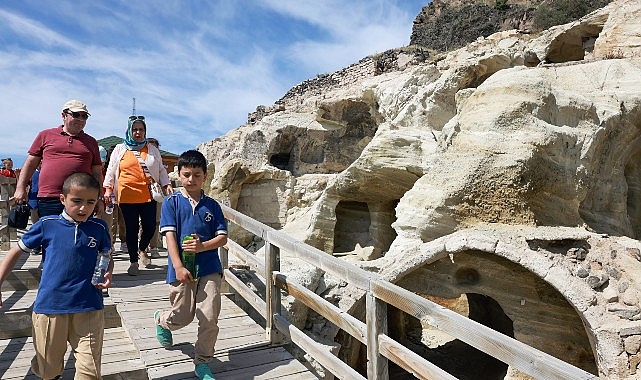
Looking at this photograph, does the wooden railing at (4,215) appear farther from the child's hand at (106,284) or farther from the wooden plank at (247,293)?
the child's hand at (106,284)

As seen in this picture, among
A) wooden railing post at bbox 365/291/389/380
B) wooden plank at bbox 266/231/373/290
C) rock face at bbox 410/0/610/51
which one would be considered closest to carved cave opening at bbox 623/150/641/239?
wooden plank at bbox 266/231/373/290

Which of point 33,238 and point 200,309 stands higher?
point 33,238

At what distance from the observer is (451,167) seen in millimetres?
5934

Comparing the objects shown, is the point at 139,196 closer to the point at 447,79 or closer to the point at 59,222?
the point at 59,222

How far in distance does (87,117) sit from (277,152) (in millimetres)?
10213

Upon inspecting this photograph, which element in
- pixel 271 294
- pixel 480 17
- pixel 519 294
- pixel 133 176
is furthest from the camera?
pixel 480 17

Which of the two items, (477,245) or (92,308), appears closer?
(92,308)

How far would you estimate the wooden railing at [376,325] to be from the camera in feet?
5.74

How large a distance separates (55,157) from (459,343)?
8.66m

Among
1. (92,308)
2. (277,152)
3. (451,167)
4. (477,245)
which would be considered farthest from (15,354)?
(277,152)

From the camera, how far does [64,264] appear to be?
233 centimetres

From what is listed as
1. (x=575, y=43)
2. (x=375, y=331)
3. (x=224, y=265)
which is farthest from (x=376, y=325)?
(x=575, y=43)

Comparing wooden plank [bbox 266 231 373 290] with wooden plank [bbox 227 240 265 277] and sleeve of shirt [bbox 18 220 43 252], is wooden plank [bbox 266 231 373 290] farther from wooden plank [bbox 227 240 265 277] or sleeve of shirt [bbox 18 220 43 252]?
sleeve of shirt [bbox 18 220 43 252]

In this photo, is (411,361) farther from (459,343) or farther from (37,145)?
(459,343)
